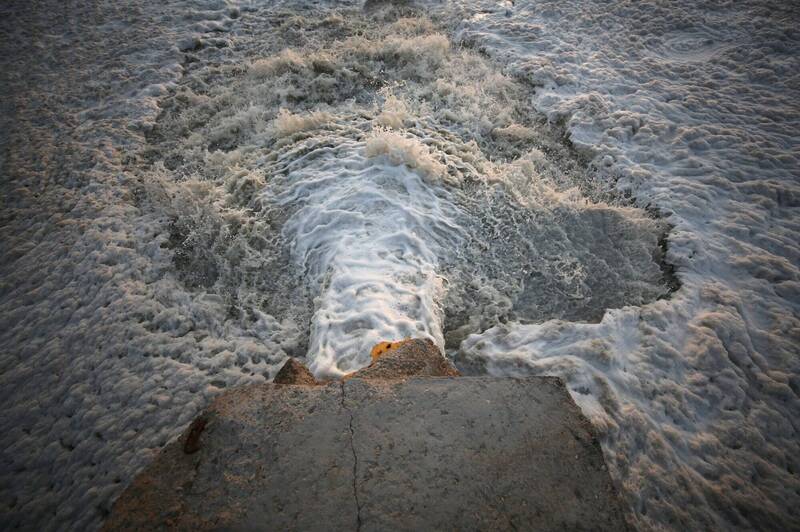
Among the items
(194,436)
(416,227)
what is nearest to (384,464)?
(194,436)

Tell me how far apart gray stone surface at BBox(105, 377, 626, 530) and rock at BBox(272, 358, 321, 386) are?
0.30m

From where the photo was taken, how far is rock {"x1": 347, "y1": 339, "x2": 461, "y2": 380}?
7.56ft

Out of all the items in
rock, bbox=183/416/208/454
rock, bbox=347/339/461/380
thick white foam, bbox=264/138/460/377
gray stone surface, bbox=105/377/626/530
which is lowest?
thick white foam, bbox=264/138/460/377

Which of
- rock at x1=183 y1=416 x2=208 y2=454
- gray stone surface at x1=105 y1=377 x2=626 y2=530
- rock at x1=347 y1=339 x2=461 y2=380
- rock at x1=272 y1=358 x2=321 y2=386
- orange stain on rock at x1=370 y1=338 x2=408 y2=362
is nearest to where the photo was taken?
gray stone surface at x1=105 y1=377 x2=626 y2=530

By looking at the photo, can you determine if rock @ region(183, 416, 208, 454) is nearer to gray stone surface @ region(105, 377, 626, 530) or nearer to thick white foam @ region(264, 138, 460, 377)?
gray stone surface @ region(105, 377, 626, 530)

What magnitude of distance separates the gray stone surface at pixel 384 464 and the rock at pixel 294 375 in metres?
0.30

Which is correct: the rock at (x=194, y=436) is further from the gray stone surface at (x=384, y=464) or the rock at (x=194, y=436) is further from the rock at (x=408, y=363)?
the rock at (x=408, y=363)

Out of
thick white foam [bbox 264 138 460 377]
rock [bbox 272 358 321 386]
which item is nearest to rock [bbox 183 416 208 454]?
rock [bbox 272 358 321 386]

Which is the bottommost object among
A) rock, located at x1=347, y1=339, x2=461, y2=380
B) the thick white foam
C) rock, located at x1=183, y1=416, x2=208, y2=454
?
the thick white foam

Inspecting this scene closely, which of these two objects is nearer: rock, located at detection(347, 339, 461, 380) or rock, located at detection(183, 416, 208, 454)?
rock, located at detection(183, 416, 208, 454)

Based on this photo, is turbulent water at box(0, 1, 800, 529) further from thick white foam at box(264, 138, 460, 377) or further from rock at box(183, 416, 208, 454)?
rock at box(183, 416, 208, 454)

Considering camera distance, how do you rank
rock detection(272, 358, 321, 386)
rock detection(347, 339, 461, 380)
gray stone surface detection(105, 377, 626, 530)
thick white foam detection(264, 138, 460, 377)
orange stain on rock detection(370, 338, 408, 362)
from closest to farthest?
gray stone surface detection(105, 377, 626, 530), rock detection(347, 339, 461, 380), rock detection(272, 358, 321, 386), orange stain on rock detection(370, 338, 408, 362), thick white foam detection(264, 138, 460, 377)

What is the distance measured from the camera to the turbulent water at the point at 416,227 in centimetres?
250

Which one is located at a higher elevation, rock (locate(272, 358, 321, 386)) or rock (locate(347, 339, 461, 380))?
rock (locate(347, 339, 461, 380))
